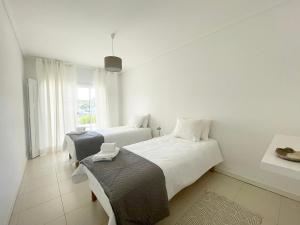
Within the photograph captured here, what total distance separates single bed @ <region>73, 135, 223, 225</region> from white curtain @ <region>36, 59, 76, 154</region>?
6.47ft

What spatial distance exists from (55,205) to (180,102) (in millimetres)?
2647

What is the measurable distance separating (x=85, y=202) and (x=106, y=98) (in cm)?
338

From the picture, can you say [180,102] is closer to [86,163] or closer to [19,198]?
[86,163]

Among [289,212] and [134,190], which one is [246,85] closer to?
[289,212]

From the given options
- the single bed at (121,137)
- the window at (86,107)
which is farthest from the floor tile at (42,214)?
the window at (86,107)

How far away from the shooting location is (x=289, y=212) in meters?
1.61

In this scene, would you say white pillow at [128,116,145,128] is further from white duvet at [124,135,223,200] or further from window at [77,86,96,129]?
window at [77,86,96,129]

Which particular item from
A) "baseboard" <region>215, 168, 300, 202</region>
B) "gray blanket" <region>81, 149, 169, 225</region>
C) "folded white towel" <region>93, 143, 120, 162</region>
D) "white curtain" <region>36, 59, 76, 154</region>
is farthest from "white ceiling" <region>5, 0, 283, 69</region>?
"baseboard" <region>215, 168, 300, 202</region>

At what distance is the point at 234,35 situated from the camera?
2.22 meters

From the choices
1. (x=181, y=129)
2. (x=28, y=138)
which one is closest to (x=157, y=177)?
A: (x=181, y=129)

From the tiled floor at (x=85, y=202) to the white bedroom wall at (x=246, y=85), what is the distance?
0.96 ft

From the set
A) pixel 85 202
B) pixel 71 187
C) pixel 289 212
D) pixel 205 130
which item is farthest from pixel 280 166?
pixel 71 187

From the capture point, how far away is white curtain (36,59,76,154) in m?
3.60

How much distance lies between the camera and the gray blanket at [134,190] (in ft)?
3.88
